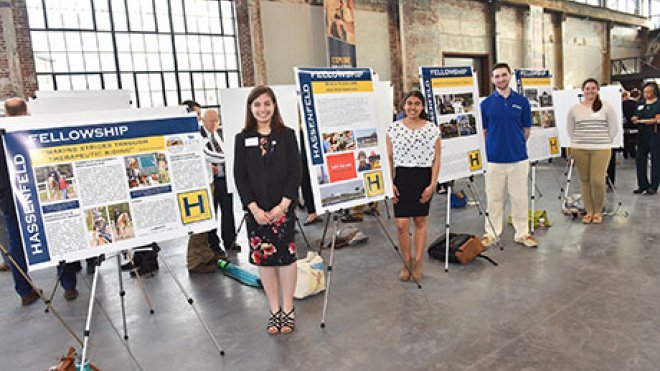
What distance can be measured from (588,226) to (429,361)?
340 cm

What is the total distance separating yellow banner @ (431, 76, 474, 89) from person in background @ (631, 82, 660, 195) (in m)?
3.58

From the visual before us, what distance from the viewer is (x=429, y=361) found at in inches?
99.3

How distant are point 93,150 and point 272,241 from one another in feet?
3.65

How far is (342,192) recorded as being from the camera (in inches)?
132

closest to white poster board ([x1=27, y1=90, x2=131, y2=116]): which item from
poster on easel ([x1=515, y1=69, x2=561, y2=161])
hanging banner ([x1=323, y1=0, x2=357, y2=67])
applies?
poster on easel ([x1=515, y1=69, x2=561, y2=161])

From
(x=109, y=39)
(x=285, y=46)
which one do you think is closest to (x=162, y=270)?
(x=109, y=39)

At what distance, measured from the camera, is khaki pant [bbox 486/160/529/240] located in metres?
4.30

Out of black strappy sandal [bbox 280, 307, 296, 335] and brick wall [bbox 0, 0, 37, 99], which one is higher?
brick wall [bbox 0, 0, 37, 99]

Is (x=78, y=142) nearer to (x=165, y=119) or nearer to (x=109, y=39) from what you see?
(x=165, y=119)

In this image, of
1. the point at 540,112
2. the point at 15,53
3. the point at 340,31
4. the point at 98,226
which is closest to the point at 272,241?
the point at 98,226

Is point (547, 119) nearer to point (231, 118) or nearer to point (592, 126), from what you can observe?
point (592, 126)

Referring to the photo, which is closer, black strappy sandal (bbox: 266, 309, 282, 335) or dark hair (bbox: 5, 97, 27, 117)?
black strappy sandal (bbox: 266, 309, 282, 335)

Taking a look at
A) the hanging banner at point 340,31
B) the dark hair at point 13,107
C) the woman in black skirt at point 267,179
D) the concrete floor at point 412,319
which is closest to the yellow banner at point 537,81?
the concrete floor at point 412,319

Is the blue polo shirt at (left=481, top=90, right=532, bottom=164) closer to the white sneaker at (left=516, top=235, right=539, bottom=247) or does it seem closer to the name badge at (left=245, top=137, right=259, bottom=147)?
the white sneaker at (left=516, top=235, right=539, bottom=247)
